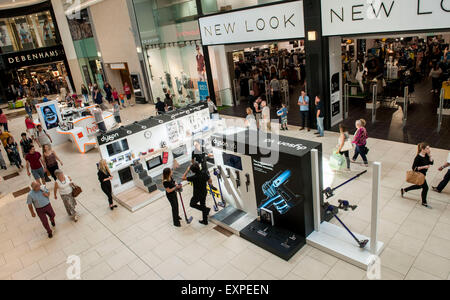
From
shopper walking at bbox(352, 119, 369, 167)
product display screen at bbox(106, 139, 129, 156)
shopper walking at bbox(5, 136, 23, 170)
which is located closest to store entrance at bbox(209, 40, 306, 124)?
shopper walking at bbox(352, 119, 369, 167)

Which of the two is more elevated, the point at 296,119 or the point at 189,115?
the point at 189,115

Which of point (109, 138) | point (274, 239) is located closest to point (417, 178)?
point (274, 239)

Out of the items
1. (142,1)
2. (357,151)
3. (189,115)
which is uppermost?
(142,1)

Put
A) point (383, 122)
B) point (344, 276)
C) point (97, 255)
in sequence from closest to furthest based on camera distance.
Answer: point (344, 276) → point (97, 255) → point (383, 122)

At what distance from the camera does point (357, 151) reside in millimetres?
7898

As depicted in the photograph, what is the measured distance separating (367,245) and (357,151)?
3.21m

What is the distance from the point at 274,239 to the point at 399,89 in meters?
10.7

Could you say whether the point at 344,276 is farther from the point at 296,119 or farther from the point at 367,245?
the point at 296,119

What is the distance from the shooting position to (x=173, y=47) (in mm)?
16359

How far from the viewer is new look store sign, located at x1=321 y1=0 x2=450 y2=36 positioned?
734 cm

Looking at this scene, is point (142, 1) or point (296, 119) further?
point (142, 1)

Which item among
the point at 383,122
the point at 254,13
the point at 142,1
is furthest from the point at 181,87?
the point at 383,122

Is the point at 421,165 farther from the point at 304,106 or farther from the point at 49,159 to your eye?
the point at 49,159

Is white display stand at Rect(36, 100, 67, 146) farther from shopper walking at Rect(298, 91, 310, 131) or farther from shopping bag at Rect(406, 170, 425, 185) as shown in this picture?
shopping bag at Rect(406, 170, 425, 185)
